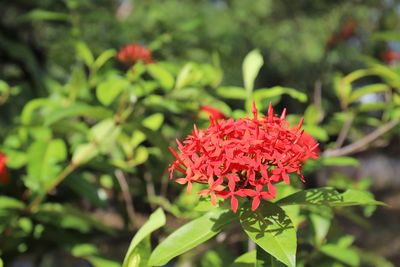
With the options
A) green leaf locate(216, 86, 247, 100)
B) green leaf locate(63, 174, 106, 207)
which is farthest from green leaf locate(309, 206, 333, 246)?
green leaf locate(63, 174, 106, 207)

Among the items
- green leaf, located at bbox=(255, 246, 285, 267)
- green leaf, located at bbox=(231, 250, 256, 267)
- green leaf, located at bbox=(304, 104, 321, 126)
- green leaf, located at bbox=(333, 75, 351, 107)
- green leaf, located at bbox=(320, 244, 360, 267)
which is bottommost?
green leaf, located at bbox=(320, 244, 360, 267)

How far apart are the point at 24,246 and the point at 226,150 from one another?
0.99 m

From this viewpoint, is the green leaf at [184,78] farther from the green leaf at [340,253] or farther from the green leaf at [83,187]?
the green leaf at [340,253]

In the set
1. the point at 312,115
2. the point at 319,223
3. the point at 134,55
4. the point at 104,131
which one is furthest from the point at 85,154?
the point at 312,115

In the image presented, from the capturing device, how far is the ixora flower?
0.79m

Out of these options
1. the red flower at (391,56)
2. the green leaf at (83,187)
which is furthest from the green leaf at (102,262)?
the red flower at (391,56)

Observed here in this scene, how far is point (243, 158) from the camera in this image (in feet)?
2.58

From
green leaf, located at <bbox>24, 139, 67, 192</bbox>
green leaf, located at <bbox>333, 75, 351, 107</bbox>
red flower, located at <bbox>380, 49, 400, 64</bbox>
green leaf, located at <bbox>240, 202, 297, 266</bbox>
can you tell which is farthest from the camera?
red flower, located at <bbox>380, 49, 400, 64</bbox>

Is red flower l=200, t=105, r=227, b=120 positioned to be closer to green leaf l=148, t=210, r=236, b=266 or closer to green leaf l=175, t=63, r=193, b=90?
green leaf l=175, t=63, r=193, b=90

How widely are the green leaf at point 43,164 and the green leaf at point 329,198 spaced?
0.75m

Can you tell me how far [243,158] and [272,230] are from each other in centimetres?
12

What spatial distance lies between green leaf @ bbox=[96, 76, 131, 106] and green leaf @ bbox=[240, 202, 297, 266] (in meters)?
0.57

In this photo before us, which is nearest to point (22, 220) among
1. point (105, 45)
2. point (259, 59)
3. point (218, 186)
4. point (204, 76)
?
point (204, 76)

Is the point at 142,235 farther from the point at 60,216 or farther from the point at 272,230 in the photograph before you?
the point at 60,216
